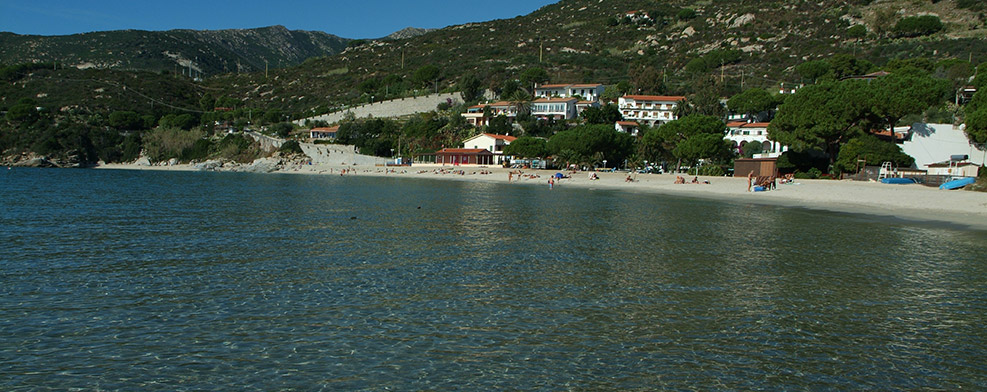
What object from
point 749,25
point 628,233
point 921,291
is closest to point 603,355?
point 921,291

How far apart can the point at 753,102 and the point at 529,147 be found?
30428mm

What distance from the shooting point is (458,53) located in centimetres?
16588

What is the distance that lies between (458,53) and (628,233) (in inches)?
5851

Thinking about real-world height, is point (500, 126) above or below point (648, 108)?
below

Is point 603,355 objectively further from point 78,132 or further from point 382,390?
point 78,132

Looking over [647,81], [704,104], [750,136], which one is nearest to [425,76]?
[647,81]

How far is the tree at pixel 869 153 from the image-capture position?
167 feet

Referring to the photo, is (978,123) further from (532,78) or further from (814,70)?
(532,78)

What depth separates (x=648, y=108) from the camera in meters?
97.3

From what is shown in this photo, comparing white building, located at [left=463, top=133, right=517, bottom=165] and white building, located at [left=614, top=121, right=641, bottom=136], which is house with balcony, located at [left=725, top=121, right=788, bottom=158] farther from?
white building, located at [left=463, top=133, right=517, bottom=165]

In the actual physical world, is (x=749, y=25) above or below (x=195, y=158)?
above

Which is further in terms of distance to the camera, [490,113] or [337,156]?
[490,113]

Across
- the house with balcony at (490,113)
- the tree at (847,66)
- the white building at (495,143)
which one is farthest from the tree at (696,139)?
the tree at (847,66)

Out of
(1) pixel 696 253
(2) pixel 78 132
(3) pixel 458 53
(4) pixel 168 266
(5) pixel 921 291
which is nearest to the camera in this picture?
(5) pixel 921 291
